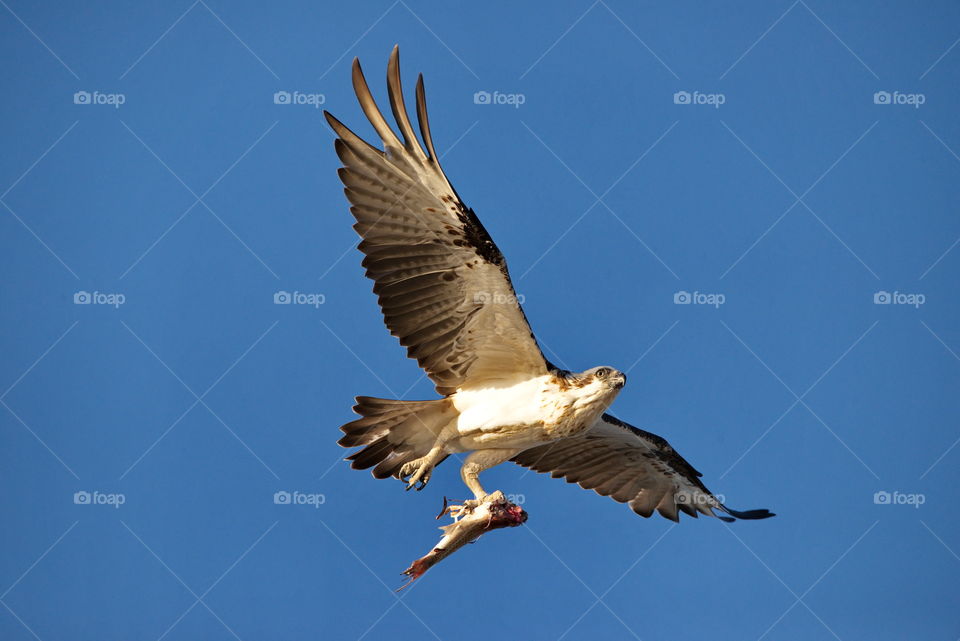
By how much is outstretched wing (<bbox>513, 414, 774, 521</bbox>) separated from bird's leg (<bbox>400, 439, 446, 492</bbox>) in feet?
5.58

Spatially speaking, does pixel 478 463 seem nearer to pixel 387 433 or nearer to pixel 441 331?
pixel 387 433

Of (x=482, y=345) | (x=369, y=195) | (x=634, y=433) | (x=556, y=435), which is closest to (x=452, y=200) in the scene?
(x=369, y=195)

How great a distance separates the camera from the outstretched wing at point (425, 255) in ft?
32.4

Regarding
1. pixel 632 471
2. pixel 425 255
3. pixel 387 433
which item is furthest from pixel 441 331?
pixel 632 471

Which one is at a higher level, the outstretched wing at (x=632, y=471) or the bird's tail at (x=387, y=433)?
the bird's tail at (x=387, y=433)

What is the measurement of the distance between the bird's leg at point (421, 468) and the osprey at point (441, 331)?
1cm

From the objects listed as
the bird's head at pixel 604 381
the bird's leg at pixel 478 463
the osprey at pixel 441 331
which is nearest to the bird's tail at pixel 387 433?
the osprey at pixel 441 331

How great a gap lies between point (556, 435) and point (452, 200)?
2248 mm

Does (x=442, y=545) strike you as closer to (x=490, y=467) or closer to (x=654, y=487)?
(x=490, y=467)

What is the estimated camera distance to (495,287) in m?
10.2

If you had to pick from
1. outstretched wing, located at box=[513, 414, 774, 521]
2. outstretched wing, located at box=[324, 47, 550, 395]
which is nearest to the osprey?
outstretched wing, located at box=[324, 47, 550, 395]

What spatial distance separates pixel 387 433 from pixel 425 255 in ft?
5.30

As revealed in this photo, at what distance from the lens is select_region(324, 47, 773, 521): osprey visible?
9930mm

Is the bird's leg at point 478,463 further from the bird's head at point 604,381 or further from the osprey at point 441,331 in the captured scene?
the bird's head at point 604,381
